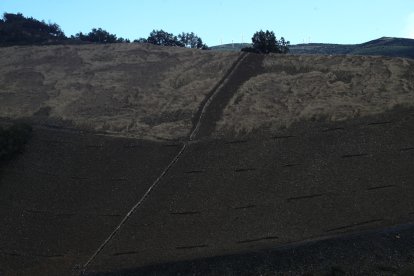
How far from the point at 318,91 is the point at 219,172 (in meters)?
12.8

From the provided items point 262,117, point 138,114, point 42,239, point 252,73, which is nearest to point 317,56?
point 252,73

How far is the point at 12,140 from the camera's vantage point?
33250 millimetres

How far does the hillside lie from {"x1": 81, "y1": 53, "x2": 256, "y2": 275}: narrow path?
122 millimetres

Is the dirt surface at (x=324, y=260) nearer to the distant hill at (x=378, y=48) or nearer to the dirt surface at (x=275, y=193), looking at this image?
the dirt surface at (x=275, y=193)

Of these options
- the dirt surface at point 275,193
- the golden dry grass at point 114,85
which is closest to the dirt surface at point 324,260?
the dirt surface at point 275,193

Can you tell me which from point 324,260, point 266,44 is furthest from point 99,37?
point 324,260

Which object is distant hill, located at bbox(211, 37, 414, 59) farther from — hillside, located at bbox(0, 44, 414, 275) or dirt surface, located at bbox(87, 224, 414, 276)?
dirt surface, located at bbox(87, 224, 414, 276)

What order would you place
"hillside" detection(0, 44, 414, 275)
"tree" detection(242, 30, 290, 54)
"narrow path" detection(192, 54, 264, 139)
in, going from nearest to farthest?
"hillside" detection(0, 44, 414, 275), "narrow path" detection(192, 54, 264, 139), "tree" detection(242, 30, 290, 54)

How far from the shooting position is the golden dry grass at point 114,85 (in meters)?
37.8

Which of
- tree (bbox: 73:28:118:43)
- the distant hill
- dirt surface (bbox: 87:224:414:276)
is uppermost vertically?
tree (bbox: 73:28:118:43)

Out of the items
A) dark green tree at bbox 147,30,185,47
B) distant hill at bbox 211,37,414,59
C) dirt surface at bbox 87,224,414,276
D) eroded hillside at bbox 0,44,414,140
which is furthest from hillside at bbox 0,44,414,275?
distant hill at bbox 211,37,414,59

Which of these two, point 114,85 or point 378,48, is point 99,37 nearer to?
point 114,85

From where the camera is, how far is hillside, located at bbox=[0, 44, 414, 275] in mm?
22109

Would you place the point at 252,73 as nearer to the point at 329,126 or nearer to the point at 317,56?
the point at 317,56
